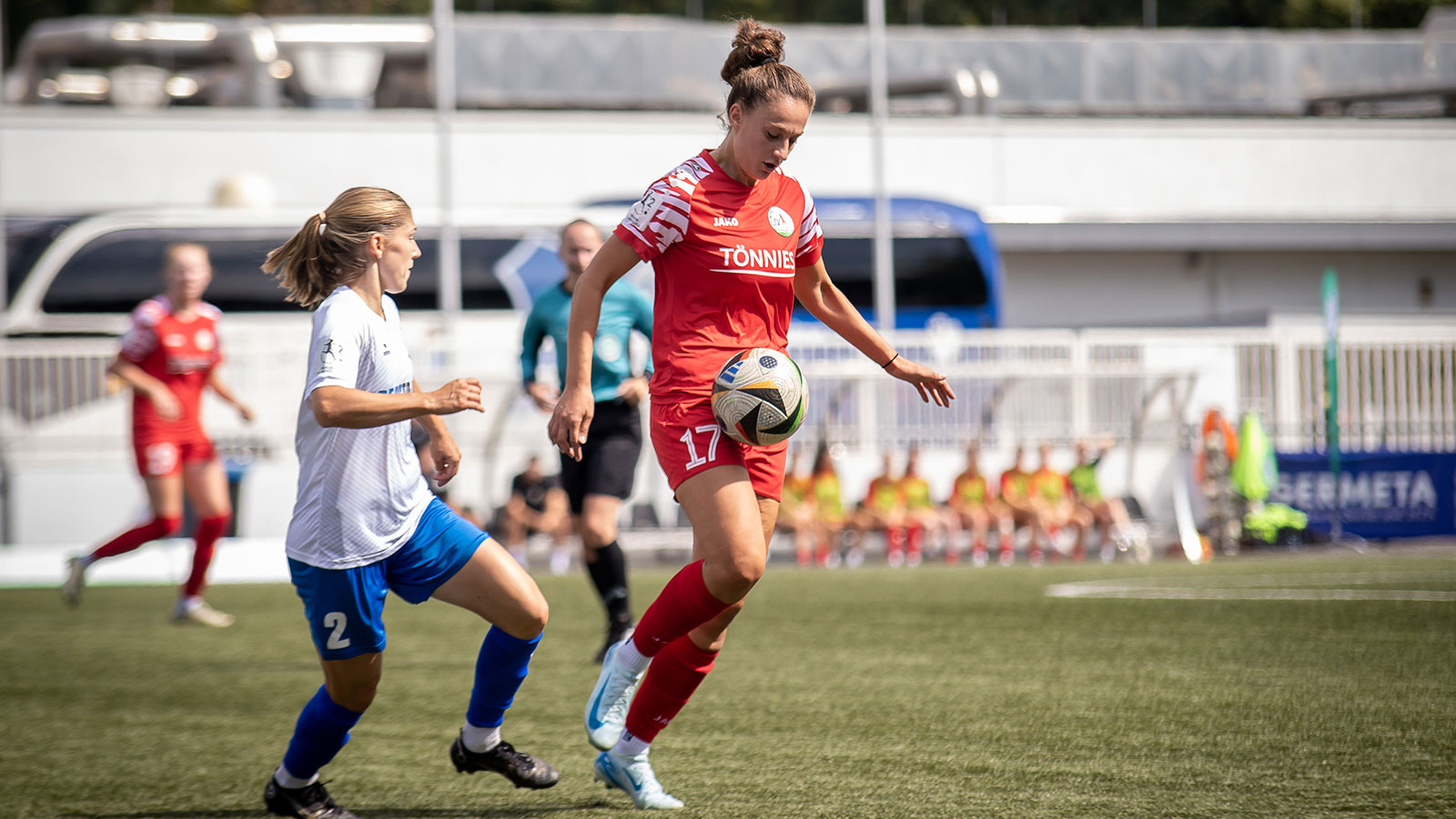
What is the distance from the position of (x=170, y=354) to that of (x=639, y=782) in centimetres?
614

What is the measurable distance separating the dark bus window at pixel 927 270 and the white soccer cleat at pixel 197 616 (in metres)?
15.6

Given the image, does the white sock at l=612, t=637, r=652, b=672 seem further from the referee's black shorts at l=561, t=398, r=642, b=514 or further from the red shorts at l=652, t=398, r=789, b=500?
the referee's black shorts at l=561, t=398, r=642, b=514

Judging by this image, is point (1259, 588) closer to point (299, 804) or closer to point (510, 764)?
point (510, 764)

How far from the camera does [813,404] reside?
16.7 m

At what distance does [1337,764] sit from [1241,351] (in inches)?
544

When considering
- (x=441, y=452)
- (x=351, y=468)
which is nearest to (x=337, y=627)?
(x=351, y=468)

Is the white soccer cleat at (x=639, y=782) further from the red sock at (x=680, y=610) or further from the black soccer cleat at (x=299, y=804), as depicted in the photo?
the black soccer cleat at (x=299, y=804)

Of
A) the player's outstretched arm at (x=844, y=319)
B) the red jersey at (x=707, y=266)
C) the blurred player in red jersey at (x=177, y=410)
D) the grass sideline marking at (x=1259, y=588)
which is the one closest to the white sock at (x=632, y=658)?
the red jersey at (x=707, y=266)

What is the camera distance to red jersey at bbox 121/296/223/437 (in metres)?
9.04

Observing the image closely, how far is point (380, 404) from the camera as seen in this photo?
11.8 ft

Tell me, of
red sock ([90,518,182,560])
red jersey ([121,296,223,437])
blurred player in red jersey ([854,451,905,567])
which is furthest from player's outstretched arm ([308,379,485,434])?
blurred player in red jersey ([854,451,905,567])

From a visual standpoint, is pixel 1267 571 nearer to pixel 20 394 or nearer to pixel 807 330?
pixel 807 330

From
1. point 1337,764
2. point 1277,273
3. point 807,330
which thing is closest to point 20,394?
point 807,330

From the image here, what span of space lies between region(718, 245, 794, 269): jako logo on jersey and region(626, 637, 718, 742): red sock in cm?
108
